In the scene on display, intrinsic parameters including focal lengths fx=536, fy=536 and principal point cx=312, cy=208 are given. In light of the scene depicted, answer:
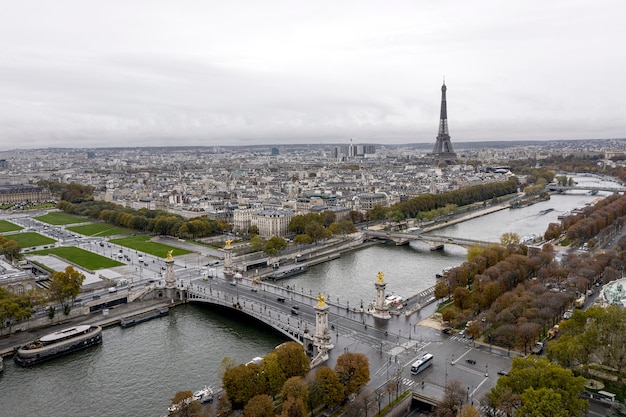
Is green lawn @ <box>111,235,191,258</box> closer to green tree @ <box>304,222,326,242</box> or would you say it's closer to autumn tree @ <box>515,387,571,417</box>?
green tree @ <box>304,222,326,242</box>

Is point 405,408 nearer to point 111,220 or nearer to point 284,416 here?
point 284,416

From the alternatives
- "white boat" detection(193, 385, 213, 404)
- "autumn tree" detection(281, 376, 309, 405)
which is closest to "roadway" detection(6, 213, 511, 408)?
"autumn tree" detection(281, 376, 309, 405)

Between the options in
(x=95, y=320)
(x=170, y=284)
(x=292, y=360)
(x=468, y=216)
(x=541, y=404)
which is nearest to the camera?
(x=541, y=404)

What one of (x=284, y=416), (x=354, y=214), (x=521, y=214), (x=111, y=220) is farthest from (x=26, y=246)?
(x=521, y=214)

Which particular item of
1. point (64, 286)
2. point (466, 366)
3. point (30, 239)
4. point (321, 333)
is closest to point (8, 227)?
point (30, 239)

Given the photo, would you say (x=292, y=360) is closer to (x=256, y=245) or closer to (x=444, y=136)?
(x=256, y=245)

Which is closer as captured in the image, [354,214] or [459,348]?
[459,348]
